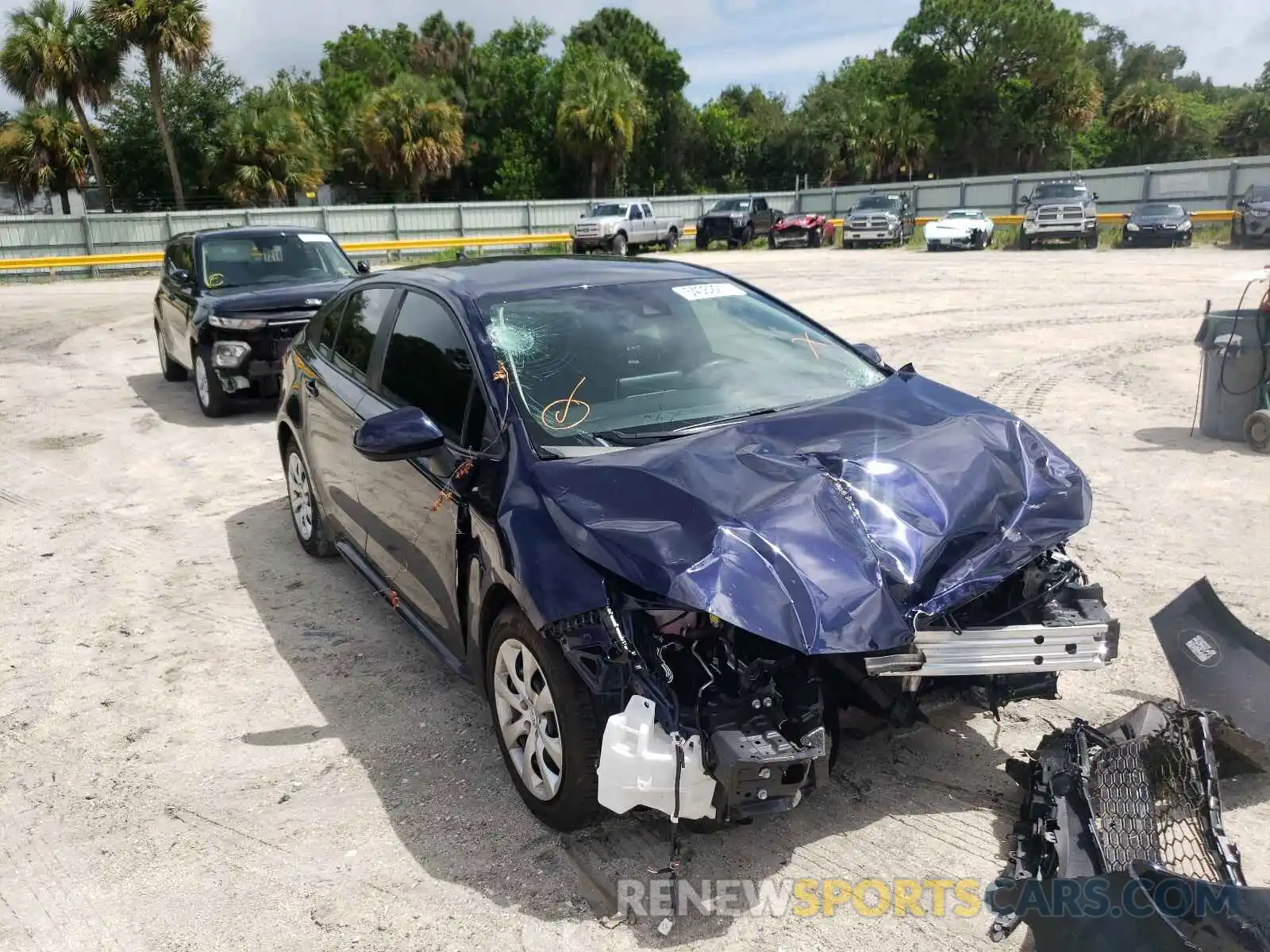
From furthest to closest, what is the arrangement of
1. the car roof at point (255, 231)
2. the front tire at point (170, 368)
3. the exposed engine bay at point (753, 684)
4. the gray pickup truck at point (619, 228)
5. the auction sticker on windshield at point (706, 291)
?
the gray pickup truck at point (619, 228), the front tire at point (170, 368), the car roof at point (255, 231), the auction sticker on windshield at point (706, 291), the exposed engine bay at point (753, 684)

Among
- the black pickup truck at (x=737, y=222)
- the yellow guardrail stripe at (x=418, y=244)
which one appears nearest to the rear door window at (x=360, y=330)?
the yellow guardrail stripe at (x=418, y=244)

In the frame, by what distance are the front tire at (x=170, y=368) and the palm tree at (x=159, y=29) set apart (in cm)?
2676

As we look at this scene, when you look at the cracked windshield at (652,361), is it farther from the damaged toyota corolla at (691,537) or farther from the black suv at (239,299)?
the black suv at (239,299)

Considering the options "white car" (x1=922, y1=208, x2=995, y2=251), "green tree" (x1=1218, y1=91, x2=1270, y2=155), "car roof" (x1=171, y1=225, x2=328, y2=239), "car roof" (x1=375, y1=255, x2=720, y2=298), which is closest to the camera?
"car roof" (x1=375, y1=255, x2=720, y2=298)

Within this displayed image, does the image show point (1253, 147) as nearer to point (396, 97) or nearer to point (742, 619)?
point (396, 97)

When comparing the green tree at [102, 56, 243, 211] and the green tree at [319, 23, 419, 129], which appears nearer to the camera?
the green tree at [102, 56, 243, 211]

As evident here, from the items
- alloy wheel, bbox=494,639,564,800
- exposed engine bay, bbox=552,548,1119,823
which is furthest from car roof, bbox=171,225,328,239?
exposed engine bay, bbox=552,548,1119,823

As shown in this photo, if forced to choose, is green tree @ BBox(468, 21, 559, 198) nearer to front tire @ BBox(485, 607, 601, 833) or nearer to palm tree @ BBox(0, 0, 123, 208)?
palm tree @ BBox(0, 0, 123, 208)

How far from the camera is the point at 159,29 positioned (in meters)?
33.8

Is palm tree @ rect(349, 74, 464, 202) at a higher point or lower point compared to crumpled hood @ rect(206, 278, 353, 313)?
higher

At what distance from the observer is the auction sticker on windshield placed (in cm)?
461

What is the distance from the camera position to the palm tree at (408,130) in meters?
41.2

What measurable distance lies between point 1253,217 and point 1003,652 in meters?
28.0

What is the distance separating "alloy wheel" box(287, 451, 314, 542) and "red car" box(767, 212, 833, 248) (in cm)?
3067
